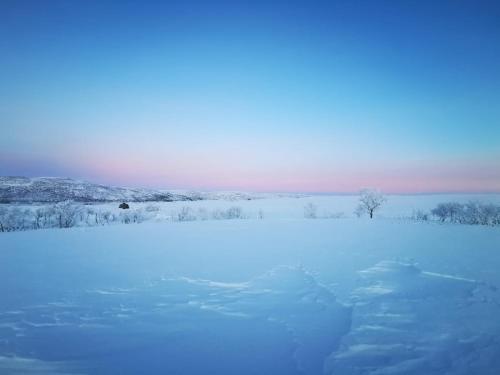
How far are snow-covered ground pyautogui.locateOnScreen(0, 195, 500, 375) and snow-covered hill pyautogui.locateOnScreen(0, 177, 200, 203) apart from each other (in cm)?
7086

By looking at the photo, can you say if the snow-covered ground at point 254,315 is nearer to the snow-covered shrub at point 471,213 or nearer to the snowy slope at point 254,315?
the snowy slope at point 254,315

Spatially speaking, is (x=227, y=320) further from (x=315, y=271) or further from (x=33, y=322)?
(x=315, y=271)

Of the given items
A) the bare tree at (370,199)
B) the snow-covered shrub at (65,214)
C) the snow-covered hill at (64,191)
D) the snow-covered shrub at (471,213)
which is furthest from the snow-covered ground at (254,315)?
the snow-covered hill at (64,191)

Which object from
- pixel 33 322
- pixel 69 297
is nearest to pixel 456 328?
pixel 33 322

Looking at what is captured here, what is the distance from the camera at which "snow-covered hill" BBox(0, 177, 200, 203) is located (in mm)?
75125

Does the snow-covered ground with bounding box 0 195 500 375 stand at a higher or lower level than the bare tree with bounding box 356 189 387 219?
lower

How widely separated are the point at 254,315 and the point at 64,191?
10035 cm

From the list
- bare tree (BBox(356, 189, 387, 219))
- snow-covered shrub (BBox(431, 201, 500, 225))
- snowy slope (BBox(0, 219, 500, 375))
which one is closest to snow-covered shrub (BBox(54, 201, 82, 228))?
snowy slope (BBox(0, 219, 500, 375))

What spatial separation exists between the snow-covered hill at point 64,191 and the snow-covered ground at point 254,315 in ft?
232

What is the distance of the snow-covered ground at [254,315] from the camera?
4.32m

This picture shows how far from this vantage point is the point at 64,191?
8994 cm

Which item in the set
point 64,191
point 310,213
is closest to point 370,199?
point 310,213

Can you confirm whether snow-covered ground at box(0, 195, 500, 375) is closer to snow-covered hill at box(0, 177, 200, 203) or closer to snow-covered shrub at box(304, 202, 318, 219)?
snow-covered shrub at box(304, 202, 318, 219)

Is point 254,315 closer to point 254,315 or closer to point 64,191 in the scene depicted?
point 254,315
